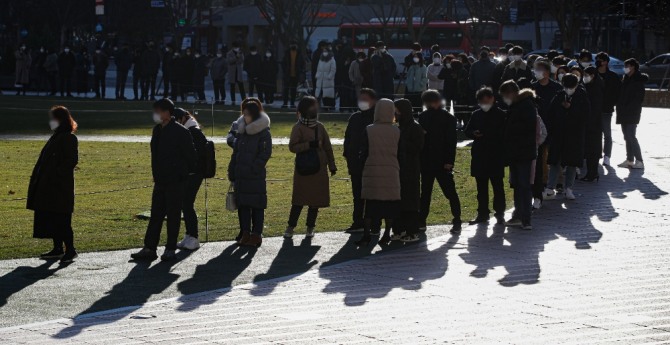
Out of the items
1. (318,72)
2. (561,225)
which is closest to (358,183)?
(561,225)

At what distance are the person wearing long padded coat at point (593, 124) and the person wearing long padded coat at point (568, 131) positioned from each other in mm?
1406

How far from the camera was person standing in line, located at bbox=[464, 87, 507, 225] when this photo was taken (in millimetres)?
15438

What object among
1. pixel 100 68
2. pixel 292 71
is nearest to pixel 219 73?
pixel 292 71

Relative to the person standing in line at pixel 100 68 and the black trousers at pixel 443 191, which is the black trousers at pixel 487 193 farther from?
the person standing in line at pixel 100 68

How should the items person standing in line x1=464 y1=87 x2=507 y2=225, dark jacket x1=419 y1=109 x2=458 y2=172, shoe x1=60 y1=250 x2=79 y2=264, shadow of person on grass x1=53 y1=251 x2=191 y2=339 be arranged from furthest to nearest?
person standing in line x1=464 y1=87 x2=507 y2=225 → dark jacket x1=419 y1=109 x2=458 y2=172 → shoe x1=60 y1=250 x2=79 y2=264 → shadow of person on grass x1=53 y1=251 x2=191 y2=339

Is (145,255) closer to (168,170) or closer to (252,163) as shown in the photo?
(168,170)

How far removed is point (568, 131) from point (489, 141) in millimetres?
2845

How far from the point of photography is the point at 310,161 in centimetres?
1447

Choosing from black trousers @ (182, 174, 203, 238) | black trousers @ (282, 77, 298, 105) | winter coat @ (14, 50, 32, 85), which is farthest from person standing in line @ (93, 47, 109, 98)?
black trousers @ (182, 174, 203, 238)

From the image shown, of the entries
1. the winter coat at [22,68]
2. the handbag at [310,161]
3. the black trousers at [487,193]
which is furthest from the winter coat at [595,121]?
the winter coat at [22,68]

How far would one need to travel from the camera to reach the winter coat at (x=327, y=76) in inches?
1422

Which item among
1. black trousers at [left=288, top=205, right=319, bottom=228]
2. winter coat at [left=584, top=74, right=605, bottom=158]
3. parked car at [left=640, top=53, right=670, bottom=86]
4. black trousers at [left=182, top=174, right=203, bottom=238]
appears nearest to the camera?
black trousers at [left=182, top=174, right=203, bottom=238]

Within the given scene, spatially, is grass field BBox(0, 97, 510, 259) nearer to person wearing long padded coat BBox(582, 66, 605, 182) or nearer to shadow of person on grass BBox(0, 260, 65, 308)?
shadow of person on grass BBox(0, 260, 65, 308)

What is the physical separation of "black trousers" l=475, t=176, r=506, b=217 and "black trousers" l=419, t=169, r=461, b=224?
480 mm
